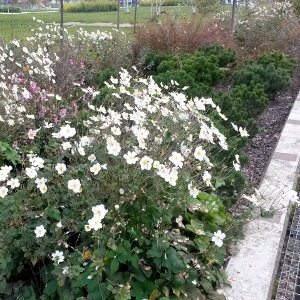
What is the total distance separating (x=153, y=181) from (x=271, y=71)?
4.85 m

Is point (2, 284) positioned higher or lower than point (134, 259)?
lower

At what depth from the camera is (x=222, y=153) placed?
11.2ft

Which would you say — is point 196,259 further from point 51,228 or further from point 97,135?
point 97,135

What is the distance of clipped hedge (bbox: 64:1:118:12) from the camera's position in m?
30.5

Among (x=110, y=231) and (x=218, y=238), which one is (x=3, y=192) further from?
(x=218, y=238)

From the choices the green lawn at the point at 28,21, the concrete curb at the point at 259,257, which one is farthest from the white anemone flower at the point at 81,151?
the green lawn at the point at 28,21

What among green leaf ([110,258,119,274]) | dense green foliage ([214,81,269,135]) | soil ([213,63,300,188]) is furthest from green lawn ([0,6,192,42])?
green leaf ([110,258,119,274])

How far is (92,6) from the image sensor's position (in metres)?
31.4

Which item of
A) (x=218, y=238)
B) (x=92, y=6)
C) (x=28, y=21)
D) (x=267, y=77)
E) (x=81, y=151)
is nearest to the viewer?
(x=218, y=238)

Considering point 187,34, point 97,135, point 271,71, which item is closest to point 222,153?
point 97,135

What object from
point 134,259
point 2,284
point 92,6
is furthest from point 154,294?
point 92,6

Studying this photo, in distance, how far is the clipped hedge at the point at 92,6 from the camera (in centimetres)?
3047

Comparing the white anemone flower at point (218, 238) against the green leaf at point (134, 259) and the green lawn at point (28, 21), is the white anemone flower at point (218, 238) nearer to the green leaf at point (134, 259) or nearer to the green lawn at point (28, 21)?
the green leaf at point (134, 259)

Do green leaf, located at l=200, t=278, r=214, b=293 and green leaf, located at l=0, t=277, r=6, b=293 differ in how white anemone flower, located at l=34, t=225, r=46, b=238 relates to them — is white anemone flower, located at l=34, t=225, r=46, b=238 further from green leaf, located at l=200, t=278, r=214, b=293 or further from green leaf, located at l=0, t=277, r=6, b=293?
green leaf, located at l=200, t=278, r=214, b=293
